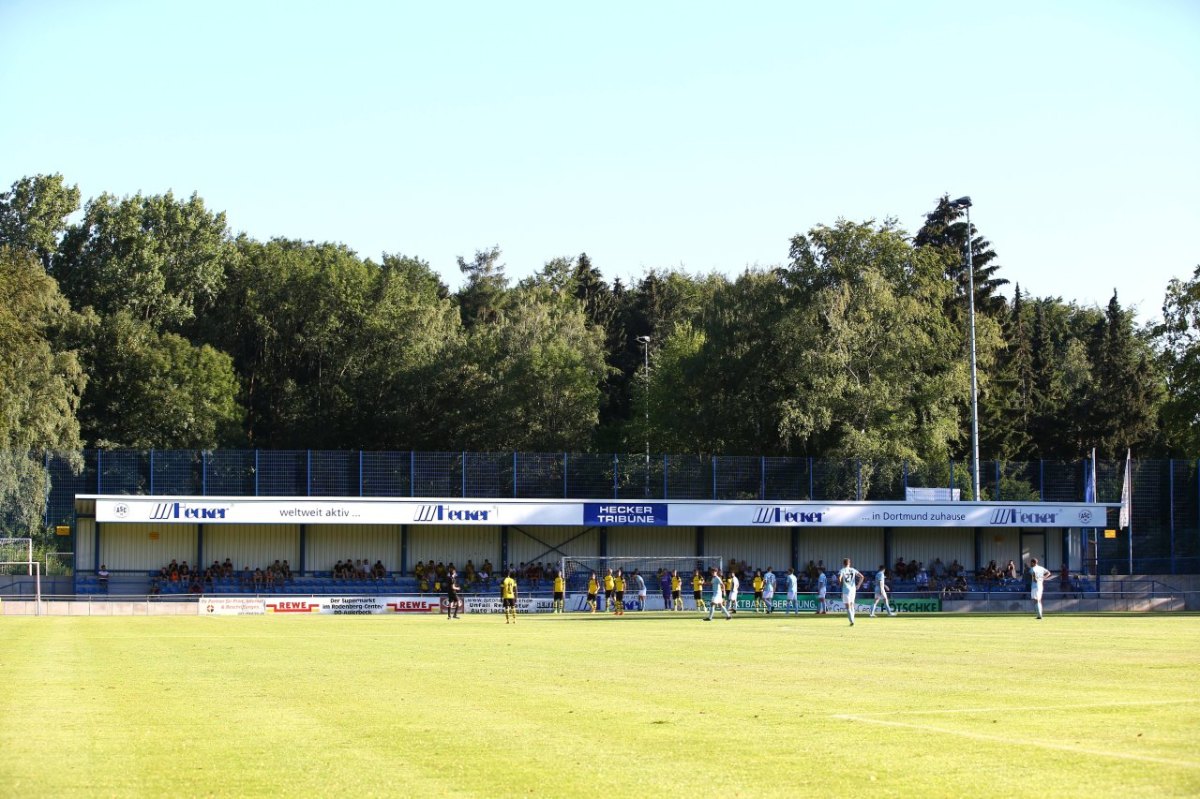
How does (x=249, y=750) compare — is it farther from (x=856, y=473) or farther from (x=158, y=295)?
(x=158, y=295)

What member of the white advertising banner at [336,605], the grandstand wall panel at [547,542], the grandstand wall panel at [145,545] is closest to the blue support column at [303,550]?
the grandstand wall panel at [145,545]

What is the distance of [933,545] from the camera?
64812mm

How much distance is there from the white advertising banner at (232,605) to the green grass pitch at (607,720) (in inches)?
918

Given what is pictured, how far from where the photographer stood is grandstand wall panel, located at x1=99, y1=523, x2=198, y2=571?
57.5m

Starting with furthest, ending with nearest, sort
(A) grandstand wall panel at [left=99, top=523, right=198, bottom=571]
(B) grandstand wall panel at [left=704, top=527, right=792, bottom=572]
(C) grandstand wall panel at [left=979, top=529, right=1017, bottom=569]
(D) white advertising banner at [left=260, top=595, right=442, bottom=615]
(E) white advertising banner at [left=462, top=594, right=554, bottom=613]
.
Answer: (C) grandstand wall panel at [left=979, top=529, right=1017, bottom=569] < (B) grandstand wall panel at [left=704, top=527, right=792, bottom=572] < (A) grandstand wall panel at [left=99, top=523, right=198, bottom=571] < (E) white advertising banner at [left=462, top=594, right=554, bottom=613] < (D) white advertising banner at [left=260, top=595, right=442, bottom=615]

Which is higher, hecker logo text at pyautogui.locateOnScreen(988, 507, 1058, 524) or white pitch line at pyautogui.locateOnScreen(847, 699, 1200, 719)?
hecker logo text at pyautogui.locateOnScreen(988, 507, 1058, 524)

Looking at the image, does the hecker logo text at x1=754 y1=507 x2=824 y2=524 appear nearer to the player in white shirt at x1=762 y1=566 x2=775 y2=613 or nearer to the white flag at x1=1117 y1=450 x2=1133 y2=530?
the player in white shirt at x1=762 y1=566 x2=775 y2=613

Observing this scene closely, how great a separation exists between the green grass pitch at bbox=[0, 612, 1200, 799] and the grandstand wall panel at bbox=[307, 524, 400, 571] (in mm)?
30493

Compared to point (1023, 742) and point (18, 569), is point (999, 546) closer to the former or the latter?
point (18, 569)

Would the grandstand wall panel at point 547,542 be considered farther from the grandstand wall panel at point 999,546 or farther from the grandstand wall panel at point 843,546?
the grandstand wall panel at point 999,546

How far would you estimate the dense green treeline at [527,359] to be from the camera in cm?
7081

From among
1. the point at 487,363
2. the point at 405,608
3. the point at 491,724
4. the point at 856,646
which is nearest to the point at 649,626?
the point at 856,646

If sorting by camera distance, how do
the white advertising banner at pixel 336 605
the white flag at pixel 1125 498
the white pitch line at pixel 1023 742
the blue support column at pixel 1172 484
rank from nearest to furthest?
1. the white pitch line at pixel 1023 742
2. the white advertising banner at pixel 336 605
3. the white flag at pixel 1125 498
4. the blue support column at pixel 1172 484

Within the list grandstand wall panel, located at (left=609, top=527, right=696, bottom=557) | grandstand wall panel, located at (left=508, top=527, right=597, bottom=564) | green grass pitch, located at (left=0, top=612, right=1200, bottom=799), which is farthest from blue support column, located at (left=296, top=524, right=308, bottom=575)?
green grass pitch, located at (left=0, top=612, right=1200, bottom=799)
